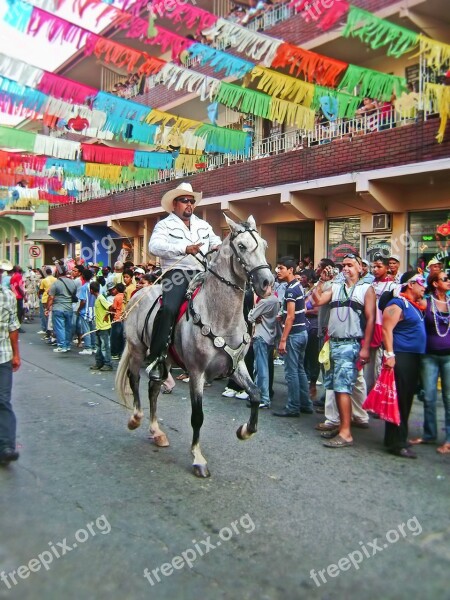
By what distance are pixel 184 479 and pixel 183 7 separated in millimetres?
7190

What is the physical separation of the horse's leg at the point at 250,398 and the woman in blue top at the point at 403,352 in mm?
1547

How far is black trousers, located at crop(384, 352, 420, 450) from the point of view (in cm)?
544

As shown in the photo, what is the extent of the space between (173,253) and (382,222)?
28.8 feet

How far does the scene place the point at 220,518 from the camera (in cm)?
384

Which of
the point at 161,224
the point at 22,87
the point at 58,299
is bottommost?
the point at 58,299

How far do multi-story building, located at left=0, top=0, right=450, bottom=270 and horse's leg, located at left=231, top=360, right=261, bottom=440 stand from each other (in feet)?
17.5

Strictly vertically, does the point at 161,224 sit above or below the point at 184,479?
above

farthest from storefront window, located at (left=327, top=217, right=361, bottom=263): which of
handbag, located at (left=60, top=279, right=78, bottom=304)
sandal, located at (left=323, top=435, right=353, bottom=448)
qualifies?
sandal, located at (left=323, top=435, right=353, bottom=448)

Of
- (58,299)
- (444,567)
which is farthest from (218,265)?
(58,299)

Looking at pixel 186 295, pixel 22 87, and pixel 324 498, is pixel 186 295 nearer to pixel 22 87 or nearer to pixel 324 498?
pixel 324 498

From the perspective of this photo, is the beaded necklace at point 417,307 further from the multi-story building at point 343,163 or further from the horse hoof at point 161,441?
the multi-story building at point 343,163

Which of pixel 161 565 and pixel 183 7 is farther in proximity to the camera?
pixel 183 7

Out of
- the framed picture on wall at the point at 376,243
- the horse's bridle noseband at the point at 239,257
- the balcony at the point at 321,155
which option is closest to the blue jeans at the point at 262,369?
the horse's bridle noseband at the point at 239,257

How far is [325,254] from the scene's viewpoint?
14.8 meters
